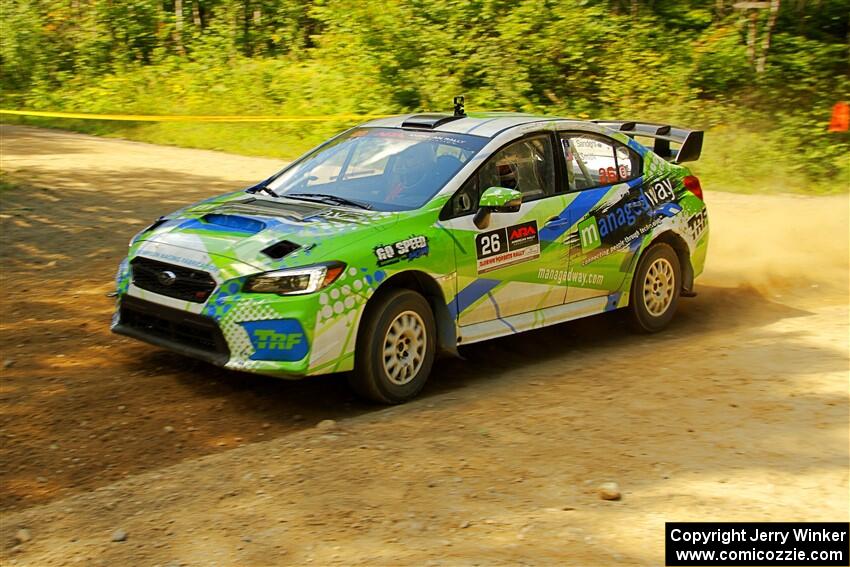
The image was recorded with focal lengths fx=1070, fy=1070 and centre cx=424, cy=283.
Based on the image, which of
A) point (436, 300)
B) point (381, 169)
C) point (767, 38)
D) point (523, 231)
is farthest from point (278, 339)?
point (767, 38)

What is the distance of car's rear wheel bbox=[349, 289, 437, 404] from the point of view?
21.4ft

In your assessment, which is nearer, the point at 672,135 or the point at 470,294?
the point at 470,294

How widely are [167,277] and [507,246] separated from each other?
2290 mm

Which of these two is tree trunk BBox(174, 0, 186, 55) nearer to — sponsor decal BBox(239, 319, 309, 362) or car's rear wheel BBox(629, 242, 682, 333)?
car's rear wheel BBox(629, 242, 682, 333)

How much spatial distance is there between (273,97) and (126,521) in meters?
18.0

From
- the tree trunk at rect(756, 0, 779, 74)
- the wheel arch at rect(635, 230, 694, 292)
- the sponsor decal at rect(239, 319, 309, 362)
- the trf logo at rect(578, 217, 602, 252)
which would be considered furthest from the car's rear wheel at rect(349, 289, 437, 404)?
the tree trunk at rect(756, 0, 779, 74)

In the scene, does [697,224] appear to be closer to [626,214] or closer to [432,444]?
[626,214]

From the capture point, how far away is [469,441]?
600 cm

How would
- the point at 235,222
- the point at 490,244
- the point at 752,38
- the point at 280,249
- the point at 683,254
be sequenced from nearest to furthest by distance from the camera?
the point at 280,249
the point at 235,222
the point at 490,244
the point at 683,254
the point at 752,38

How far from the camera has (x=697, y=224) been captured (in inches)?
356

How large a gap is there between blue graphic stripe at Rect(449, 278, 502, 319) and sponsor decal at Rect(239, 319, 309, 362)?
1184 millimetres

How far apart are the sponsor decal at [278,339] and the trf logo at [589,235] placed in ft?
8.50

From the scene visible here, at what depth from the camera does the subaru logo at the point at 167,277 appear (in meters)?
6.61

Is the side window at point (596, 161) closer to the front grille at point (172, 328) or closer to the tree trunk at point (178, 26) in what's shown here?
the front grille at point (172, 328)
